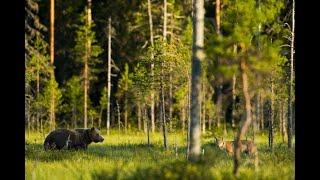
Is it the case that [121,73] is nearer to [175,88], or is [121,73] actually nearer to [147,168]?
[175,88]

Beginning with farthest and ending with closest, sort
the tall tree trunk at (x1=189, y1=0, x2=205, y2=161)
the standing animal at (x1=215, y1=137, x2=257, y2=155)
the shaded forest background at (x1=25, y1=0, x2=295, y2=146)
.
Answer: the shaded forest background at (x1=25, y1=0, x2=295, y2=146), the standing animal at (x1=215, y1=137, x2=257, y2=155), the tall tree trunk at (x1=189, y1=0, x2=205, y2=161)

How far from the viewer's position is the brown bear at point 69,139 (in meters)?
23.6

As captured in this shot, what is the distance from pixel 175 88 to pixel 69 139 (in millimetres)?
11174

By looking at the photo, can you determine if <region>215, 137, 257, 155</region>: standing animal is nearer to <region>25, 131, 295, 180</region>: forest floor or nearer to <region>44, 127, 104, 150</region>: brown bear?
<region>25, 131, 295, 180</region>: forest floor

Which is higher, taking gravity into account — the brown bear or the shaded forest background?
the shaded forest background

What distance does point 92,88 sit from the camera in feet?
180

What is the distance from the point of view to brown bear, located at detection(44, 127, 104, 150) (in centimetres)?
2362

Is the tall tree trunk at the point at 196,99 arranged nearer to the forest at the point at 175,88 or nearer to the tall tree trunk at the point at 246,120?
the forest at the point at 175,88

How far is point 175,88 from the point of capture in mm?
33938

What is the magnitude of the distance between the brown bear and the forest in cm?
60

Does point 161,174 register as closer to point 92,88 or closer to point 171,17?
point 171,17

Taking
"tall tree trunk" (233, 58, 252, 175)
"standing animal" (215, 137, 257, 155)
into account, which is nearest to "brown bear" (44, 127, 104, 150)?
"standing animal" (215, 137, 257, 155)

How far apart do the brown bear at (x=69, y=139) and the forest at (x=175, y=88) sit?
1.98ft
